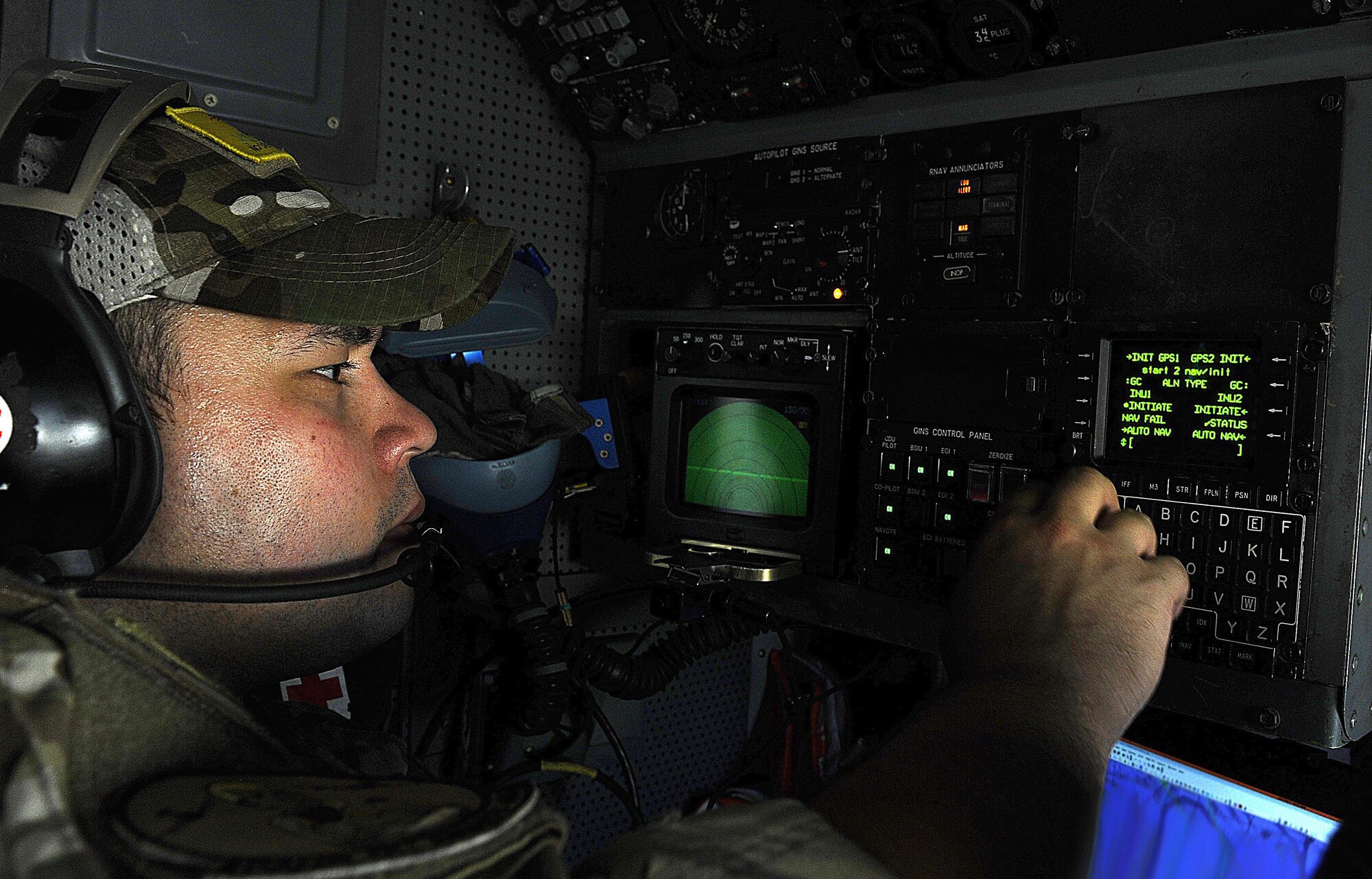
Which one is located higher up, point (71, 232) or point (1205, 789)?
point (71, 232)

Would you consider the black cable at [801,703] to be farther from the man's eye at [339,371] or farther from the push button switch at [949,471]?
the man's eye at [339,371]

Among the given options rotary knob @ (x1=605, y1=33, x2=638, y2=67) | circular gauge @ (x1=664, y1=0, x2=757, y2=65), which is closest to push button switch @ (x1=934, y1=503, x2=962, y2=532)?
circular gauge @ (x1=664, y1=0, x2=757, y2=65)

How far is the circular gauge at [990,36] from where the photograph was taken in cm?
119

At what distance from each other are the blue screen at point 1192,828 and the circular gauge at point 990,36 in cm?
88

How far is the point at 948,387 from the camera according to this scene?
1282mm

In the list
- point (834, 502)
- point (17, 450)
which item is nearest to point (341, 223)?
point (17, 450)

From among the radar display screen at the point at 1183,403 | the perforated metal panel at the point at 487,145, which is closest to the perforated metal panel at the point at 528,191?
the perforated metal panel at the point at 487,145

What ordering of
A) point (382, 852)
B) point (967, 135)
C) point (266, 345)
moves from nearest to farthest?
point (382, 852), point (266, 345), point (967, 135)

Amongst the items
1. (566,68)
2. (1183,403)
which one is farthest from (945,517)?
(566,68)

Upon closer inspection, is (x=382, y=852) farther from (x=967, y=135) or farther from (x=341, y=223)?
(x=967, y=135)

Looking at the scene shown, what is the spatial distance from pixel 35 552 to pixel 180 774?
441 mm

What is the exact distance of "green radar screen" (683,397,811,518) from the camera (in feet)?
4.83

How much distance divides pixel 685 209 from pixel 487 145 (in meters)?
0.39

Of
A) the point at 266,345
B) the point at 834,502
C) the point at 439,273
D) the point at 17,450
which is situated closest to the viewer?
the point at 17,450
